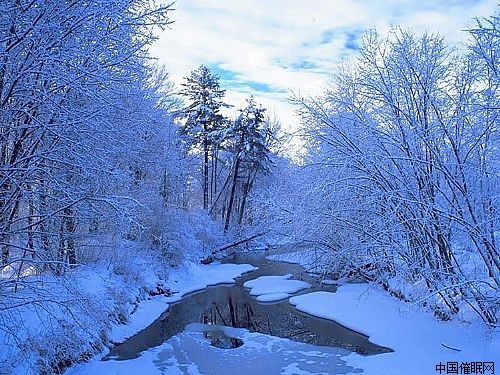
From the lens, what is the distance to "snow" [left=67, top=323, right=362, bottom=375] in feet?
25.3

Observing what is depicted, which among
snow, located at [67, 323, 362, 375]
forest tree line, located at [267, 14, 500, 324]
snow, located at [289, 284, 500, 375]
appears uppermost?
forest tree line, located at [267, 14, 500, 324]

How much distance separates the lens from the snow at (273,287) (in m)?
14.0

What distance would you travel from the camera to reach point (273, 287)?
15.3m

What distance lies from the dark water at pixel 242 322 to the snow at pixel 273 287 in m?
0.34

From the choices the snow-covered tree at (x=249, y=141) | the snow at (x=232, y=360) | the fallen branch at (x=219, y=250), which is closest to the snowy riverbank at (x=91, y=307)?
the snow at (x=232, y=360)

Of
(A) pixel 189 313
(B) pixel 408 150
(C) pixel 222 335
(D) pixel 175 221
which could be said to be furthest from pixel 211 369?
(D) pixel 175 221

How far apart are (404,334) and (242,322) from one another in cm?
393

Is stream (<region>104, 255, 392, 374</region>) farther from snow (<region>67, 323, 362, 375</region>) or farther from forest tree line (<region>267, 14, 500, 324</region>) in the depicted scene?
forest tree line (<region>267, 14, 500, 324</region>)

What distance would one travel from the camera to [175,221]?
57.0 feet

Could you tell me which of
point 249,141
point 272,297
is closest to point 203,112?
point 249,141

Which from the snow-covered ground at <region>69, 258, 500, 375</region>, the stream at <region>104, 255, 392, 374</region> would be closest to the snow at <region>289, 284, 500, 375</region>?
the snow-covered ground at <region>69, 258, 500, 375</region>

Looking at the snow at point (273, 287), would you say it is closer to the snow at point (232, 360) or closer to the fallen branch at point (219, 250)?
the fallen branch at point (219, 250)

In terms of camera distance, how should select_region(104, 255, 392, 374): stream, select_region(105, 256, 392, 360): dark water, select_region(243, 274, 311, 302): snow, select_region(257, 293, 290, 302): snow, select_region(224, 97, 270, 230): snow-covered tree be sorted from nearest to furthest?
select_region(104, 255, 392, 374): stream → select_region(105, 256, 392, 360): dark water → select_region(257, 293, 290, 302): snow → select_region(243, 274, 311, 302): snow → select_region(224, 97, 270, 230): snow-covered tree

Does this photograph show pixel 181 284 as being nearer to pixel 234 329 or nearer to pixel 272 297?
pixel 272 297
